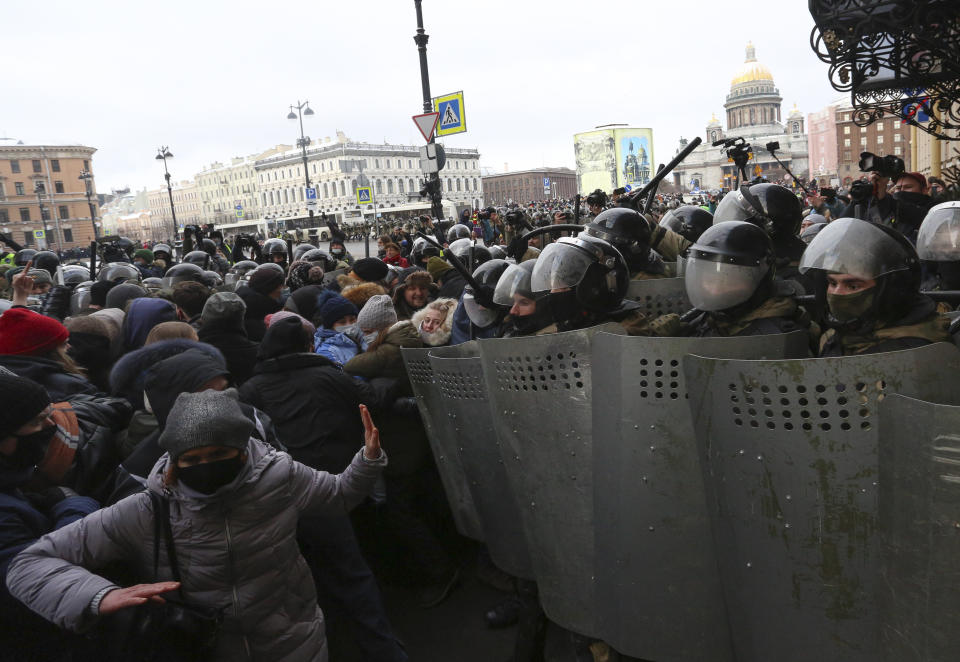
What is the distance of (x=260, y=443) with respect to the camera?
256cm

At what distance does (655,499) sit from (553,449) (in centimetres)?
44

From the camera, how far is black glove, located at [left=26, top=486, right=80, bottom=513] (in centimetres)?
227

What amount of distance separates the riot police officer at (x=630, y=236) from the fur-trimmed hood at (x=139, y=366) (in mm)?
2383

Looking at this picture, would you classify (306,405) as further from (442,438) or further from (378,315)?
(378,315)

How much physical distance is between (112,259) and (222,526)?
34.7 ft

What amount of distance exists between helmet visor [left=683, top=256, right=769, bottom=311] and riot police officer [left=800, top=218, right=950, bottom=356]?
1.00 ft

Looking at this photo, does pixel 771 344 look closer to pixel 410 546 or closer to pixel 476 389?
pixel 476 389

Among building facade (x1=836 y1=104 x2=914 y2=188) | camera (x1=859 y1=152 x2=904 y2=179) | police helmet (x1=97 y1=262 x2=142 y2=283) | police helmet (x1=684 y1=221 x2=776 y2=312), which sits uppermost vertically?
building facade (x1=836 y1=104 x2=914 y2=188)

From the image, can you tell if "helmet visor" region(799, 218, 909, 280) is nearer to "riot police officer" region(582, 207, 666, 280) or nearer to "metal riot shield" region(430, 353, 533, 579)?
"metal riot shield" region(430, 353, 533, 579)

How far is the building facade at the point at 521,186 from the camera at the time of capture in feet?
439

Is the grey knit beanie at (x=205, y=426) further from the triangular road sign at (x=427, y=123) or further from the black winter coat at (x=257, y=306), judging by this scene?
the triangular road sign at (x=427, y=123)

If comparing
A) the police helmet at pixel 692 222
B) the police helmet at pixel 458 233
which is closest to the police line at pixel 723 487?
the police helmet at pixel 692 222

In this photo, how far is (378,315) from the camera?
428 cm

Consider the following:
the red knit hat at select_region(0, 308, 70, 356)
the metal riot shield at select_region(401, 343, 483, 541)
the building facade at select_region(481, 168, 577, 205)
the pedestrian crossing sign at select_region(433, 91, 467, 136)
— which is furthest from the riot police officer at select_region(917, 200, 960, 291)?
the building facade at select_region(481, 168, 577, 205)
